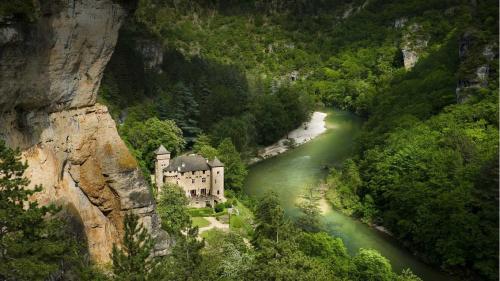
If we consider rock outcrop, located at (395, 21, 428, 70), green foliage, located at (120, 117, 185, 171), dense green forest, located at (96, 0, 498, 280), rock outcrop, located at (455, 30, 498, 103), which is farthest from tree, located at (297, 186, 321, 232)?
rock outcrop, located at (395, 21, 428, 70)

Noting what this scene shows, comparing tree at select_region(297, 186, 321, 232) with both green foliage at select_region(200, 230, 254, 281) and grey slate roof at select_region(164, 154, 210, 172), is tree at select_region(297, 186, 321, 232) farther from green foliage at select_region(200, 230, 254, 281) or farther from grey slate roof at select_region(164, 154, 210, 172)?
grey slate roof at select_region(164, 154, 210, 172)

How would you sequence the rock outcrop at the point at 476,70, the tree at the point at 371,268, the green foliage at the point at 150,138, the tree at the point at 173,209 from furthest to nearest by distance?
the green foliage at the point at 150,138
the rock outcrop at the point at 476,70
the tree at the point at 173,209
the tree at the point at 371,268

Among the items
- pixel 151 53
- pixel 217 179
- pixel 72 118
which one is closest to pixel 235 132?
pixel 217 179

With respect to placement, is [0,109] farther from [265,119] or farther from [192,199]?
[265,119]

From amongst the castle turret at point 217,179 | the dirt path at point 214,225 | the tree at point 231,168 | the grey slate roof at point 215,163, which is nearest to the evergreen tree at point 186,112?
the tree at point 231,168

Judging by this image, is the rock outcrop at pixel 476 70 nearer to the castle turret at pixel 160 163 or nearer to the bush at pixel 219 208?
the bush at pixel 219 208

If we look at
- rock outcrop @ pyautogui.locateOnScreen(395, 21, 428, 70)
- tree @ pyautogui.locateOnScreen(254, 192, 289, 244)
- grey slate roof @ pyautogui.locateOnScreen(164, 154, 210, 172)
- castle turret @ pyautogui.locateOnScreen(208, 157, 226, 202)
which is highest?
rock outcrop @ pyautogui.locateOnScreen(395, 21, 428, 70)
